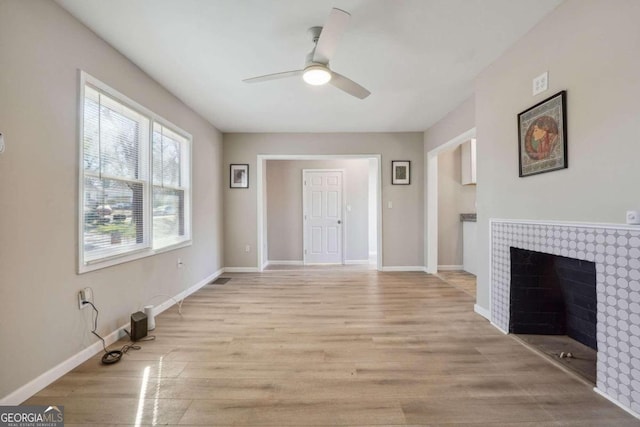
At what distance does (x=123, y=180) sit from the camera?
233 cm

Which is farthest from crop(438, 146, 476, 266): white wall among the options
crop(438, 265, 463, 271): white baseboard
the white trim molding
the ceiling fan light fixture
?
the ceiling fan light fixture

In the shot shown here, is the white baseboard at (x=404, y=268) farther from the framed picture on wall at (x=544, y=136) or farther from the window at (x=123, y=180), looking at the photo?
the window at (x=123, y=180)

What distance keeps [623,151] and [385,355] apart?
1909 millimetres

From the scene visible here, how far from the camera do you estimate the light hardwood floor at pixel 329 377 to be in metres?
1.41

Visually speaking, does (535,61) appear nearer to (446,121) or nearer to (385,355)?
(446,121)

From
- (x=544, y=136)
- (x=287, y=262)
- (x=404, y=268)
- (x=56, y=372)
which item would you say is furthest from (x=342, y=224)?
(x=56, y=372)

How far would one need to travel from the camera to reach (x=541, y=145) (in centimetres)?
195

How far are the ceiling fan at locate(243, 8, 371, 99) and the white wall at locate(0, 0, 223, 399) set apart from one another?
1267 millimetres

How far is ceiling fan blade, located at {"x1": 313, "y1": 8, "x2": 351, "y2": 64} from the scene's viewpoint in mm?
1579

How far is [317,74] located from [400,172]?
3.07m

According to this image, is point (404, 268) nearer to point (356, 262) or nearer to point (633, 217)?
point (356, 262)

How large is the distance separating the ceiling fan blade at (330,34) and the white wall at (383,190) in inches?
107

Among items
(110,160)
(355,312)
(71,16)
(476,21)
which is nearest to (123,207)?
(110,160)

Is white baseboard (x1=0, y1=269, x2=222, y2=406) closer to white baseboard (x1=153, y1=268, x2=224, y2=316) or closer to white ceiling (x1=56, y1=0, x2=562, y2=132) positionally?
white baseboard (x1=153, y1=268, x2=224, y2=316)
